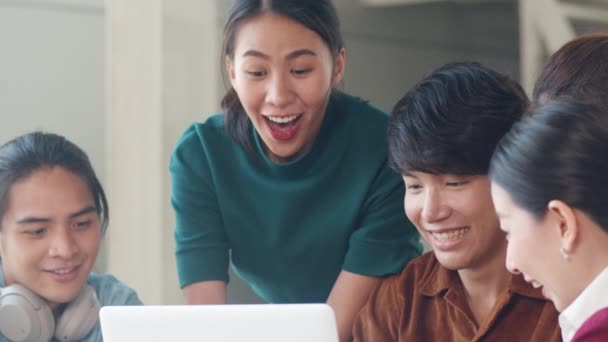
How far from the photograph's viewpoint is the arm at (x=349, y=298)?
187 centimetres

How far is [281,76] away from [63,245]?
1.59 feet

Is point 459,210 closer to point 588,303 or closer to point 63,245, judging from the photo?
point 588,303

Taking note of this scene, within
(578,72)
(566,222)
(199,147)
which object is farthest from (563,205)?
(199,147)

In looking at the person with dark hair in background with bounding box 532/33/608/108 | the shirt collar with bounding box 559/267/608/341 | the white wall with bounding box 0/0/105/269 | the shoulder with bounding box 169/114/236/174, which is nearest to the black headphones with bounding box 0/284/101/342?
the shoulder with bounding box 169/114/236/174

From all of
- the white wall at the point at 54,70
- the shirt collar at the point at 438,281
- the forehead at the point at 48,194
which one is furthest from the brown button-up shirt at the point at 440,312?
the white wall at the point at 54,70

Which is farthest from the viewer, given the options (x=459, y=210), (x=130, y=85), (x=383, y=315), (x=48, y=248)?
(x=130, y=85)

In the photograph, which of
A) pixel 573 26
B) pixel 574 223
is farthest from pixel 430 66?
pixel 574 223

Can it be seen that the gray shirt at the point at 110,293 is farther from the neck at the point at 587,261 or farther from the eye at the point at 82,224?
the neck at the point at 587,261

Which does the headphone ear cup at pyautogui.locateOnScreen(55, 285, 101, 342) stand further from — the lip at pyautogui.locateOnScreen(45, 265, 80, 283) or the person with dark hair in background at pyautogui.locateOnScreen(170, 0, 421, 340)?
the person with dark hair in background at pyautogui.locateOnScreen(170, 0, 421, 340)

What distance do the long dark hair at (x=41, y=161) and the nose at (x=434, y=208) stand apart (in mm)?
684

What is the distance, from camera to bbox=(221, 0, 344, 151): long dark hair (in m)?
1.89

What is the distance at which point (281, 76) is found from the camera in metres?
1.87

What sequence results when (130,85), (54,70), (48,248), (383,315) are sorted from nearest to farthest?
(383,315), (48,248), (54,70), (130,85)

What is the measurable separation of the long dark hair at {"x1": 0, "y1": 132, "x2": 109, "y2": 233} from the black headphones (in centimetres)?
15
